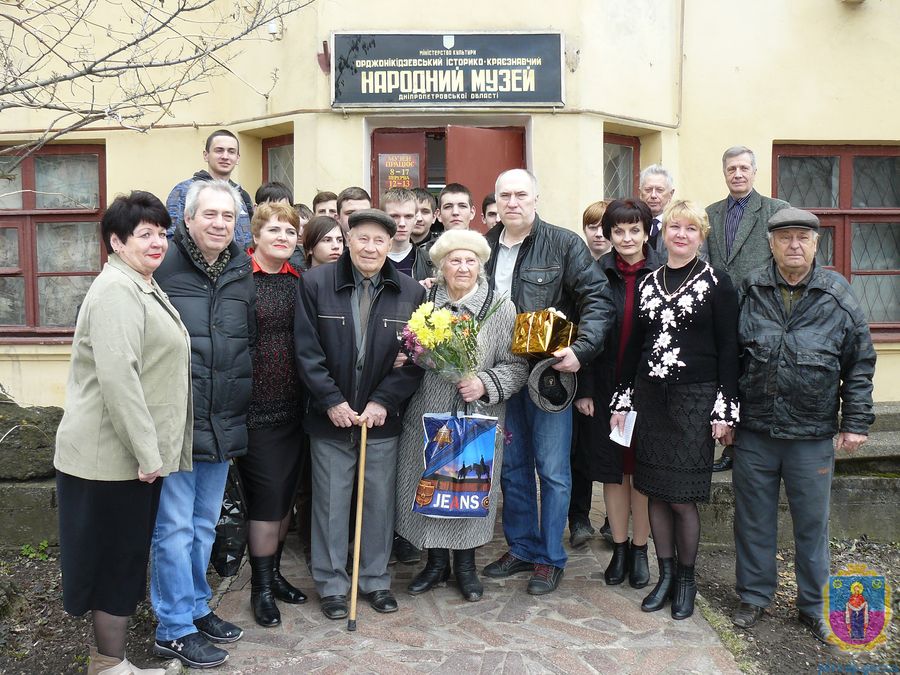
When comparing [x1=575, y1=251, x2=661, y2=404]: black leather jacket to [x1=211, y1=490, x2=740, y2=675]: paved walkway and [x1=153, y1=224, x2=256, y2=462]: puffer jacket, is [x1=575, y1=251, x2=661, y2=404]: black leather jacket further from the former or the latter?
[x1=153, y1=224, x2=256, y2=462]: puffer jacket

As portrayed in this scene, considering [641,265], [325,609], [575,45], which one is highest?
[575,45]

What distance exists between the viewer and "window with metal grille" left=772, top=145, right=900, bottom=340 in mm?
7918

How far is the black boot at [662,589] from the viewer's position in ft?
13.0

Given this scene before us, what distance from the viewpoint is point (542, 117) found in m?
6.94

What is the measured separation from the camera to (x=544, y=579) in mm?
4219

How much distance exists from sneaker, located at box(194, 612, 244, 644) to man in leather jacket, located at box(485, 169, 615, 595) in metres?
1.49

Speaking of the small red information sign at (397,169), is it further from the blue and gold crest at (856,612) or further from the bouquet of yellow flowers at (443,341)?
the blue and gold crest at (856,612)

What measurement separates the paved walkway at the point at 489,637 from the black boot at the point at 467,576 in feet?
0.16

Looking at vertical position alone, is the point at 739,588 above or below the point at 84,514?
below

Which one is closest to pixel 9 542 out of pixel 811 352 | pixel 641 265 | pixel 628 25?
pixel 641 265

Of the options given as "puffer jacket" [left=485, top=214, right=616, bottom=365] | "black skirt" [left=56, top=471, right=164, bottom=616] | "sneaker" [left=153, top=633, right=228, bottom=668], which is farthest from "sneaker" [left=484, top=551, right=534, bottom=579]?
"black skirt" [left=56, top=471, right=164, bottom=616]

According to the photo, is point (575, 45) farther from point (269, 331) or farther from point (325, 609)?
point (325, 609)

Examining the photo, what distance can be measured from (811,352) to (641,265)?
1000 millimetres

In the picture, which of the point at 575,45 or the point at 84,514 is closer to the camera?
the point at 84,514
